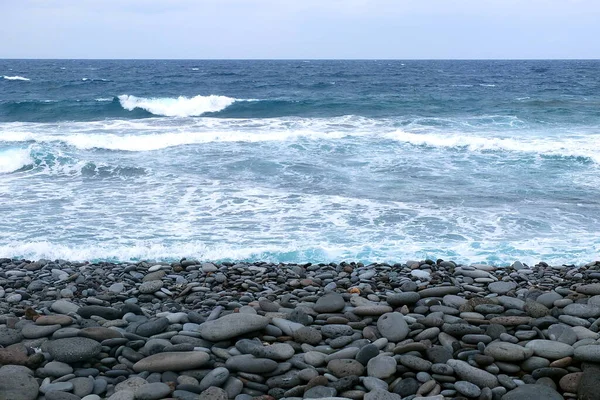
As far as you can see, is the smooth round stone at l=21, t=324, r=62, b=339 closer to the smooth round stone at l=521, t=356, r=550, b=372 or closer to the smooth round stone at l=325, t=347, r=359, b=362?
the smooth round stone at l=325, t=347, r=359, b=362

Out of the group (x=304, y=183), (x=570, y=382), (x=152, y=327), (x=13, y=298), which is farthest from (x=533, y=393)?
(x=304, y=183)

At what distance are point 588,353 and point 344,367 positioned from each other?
5.75 feet

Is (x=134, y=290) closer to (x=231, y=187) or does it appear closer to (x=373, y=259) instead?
(x=373, y=259)

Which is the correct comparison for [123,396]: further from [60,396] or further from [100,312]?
[100,312]

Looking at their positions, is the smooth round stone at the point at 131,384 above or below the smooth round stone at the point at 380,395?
below

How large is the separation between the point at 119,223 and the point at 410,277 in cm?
547

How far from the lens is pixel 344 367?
4.21 m

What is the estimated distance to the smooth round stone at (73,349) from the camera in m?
4.29

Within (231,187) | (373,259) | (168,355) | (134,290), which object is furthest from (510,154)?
(168,355)

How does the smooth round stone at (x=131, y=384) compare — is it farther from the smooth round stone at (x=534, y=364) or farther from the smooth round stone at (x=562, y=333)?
the smooth round stone at (x=562, y=333)

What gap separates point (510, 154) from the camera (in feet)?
55.4

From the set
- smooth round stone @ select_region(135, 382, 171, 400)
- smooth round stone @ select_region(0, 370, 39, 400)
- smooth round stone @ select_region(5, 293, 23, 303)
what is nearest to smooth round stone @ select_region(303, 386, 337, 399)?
smooth round stone @ select_region(135, 382, 171, 400)

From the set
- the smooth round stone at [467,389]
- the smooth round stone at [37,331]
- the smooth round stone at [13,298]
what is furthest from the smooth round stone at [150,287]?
the smooth round stone at [467,389]

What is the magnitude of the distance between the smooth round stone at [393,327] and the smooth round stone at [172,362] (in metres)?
1.45
